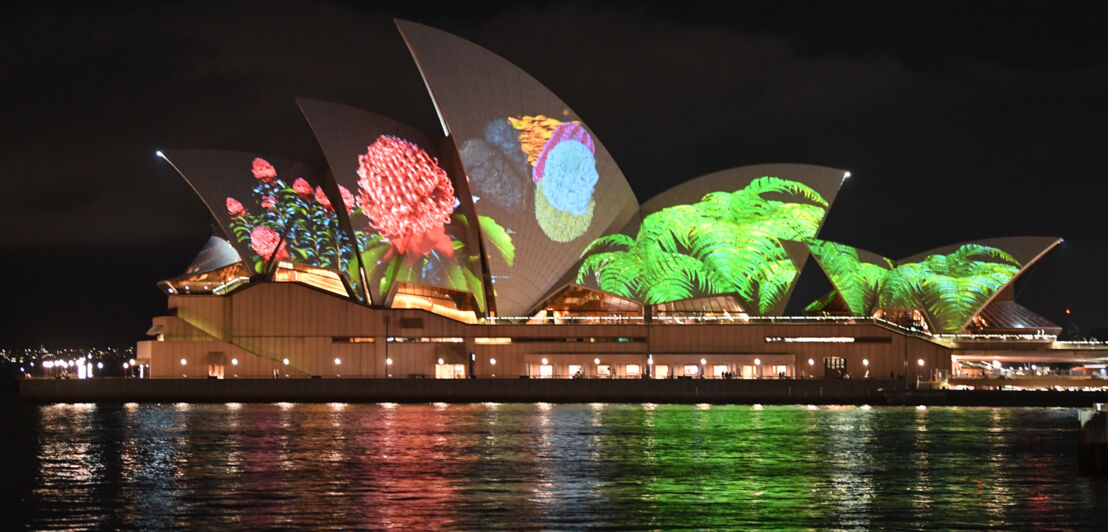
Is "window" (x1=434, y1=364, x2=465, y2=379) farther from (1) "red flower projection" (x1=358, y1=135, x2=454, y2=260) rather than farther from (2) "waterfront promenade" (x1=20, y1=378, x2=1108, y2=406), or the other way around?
(1) "red flower projection" (x1=358, y1=135, x2=454, y2=260)

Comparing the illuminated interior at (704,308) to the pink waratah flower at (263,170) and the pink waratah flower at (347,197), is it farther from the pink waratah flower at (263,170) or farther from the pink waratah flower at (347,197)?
the pink waratah flower at (263,170)

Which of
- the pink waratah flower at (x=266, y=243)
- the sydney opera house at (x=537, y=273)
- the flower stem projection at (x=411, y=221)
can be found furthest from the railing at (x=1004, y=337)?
the pink waratah flower at (x=266, y=243)

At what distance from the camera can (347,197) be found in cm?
6141

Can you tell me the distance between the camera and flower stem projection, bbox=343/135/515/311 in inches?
2437

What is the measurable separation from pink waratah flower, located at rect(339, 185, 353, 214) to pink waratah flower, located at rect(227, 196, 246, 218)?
16.0ft

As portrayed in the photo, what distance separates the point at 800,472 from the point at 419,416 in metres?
21.0

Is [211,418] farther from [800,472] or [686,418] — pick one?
[800,472]

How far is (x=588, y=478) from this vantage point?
27484mm

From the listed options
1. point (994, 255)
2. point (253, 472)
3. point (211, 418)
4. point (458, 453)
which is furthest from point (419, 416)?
point (994, 255)

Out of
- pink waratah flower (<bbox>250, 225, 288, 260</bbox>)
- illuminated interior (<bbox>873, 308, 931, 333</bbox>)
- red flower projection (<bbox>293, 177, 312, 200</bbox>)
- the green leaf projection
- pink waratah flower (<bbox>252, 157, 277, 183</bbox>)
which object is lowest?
illuminated interior (<bbox>873, 308, 931, 333</bbox>)

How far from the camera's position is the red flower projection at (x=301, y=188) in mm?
64062

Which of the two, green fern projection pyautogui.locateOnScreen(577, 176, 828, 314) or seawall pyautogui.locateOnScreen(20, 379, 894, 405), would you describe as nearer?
seawall pyautogui.locateOnScreen(20, 379, 894, 405)

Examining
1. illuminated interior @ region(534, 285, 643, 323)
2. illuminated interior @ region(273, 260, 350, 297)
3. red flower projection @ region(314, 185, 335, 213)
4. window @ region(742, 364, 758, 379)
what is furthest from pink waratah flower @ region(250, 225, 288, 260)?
window @ region(742, 364, 758, 379)

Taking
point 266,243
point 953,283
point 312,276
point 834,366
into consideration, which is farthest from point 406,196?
point 953,283
